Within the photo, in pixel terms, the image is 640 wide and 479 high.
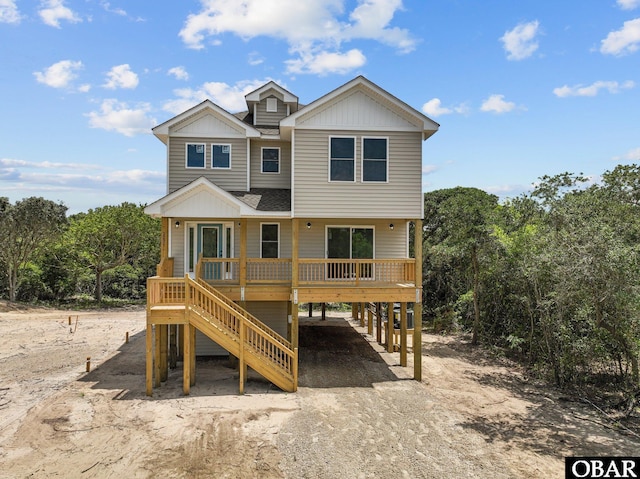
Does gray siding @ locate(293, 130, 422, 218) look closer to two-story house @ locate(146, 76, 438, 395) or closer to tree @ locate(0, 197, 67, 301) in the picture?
two-story house @ locate(146, 76, 438, 395)

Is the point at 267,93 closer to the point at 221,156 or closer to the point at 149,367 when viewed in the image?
the point at 221,156

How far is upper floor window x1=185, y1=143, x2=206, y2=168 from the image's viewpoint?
15712mm

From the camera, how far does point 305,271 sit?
46.9 feet

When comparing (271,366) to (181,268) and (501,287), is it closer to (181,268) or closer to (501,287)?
(181,268)

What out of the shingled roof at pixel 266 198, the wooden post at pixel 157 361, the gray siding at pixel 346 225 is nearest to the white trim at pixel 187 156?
the shingled roof at pixel 266 198

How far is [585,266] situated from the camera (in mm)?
11461

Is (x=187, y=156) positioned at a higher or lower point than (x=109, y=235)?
higher

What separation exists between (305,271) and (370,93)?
20.8 ft

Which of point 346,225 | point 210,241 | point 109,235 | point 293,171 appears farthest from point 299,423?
point 109,235

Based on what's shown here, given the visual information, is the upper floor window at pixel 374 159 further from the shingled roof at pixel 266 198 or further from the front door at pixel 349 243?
the shingled roof at pixel 266 198

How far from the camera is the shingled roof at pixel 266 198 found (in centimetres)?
1398

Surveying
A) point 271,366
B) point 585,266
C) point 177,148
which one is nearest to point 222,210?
point 177,148

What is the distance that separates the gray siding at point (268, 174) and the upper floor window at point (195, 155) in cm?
187

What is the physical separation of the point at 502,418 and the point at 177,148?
1370 cm
